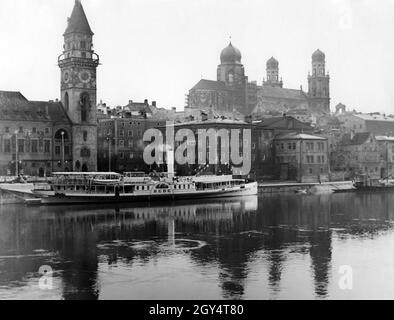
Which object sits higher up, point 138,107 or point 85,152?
point 138,107

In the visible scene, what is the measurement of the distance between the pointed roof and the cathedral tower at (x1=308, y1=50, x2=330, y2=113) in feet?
271

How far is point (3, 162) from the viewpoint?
8206 centimetres

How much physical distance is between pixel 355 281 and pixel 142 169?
7481cm

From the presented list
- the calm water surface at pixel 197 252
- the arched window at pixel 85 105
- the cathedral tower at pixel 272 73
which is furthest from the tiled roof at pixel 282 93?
the calm water surface at pixel 197 252

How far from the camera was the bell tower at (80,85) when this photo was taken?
88000 mm

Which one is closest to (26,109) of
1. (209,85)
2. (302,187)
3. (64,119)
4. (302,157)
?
(64,119)

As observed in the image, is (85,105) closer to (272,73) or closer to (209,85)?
(209,85)

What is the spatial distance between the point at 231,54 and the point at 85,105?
5297 cm

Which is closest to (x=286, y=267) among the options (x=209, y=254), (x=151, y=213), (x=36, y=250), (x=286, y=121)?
(x=209, y=254)

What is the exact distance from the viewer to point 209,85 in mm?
134375

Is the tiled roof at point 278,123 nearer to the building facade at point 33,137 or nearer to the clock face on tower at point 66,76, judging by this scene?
the clock face on tower at point 66,76

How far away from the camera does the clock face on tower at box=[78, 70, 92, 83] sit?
88938mm

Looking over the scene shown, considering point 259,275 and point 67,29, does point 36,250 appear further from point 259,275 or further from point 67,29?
point 67,29

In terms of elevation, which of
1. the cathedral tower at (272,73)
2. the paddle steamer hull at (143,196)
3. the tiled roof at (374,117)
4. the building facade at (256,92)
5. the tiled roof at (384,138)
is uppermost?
the cathedral tower at (272,73)
